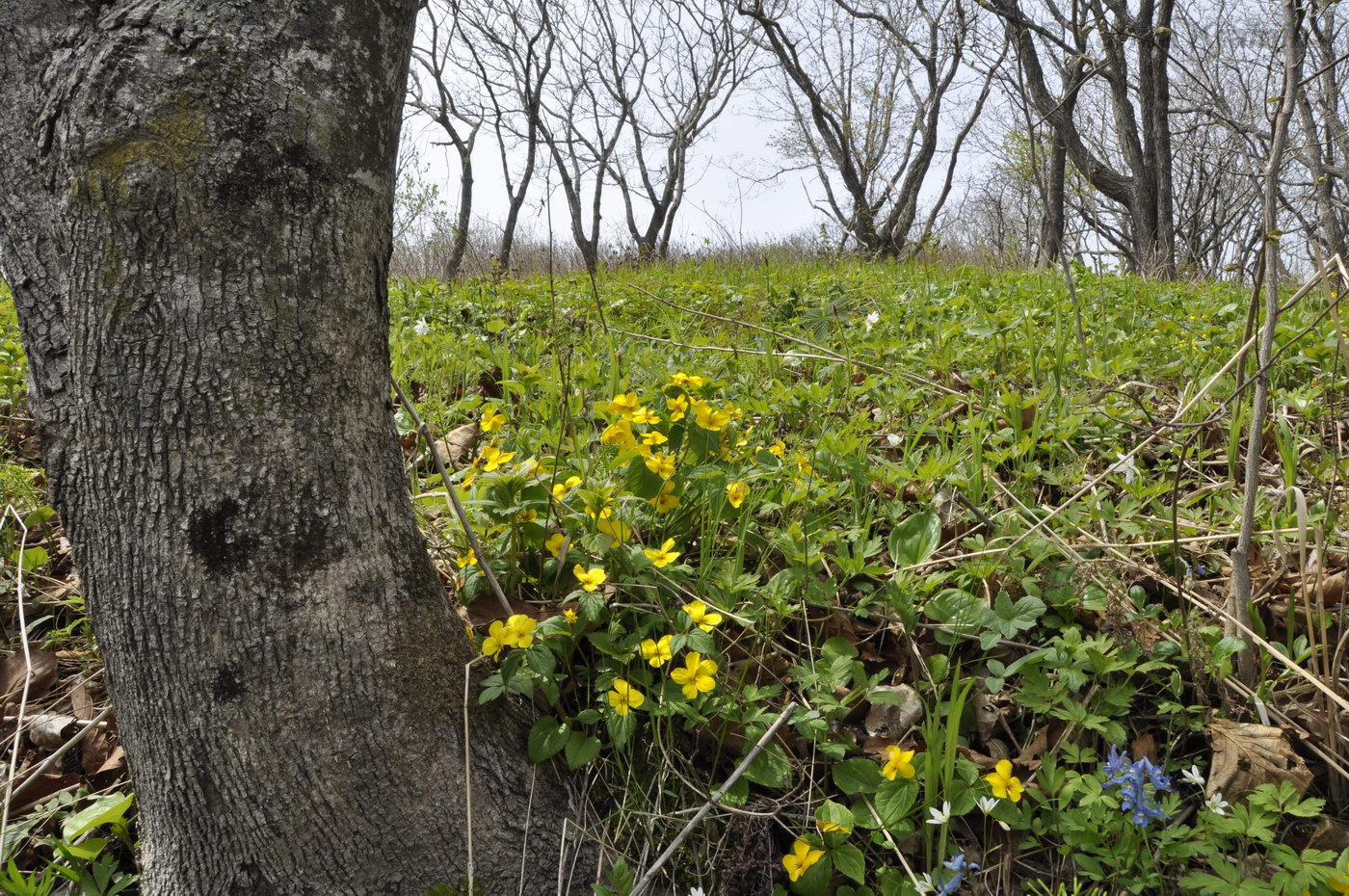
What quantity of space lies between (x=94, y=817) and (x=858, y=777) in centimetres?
122

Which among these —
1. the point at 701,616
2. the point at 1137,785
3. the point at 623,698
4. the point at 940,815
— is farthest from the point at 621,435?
the point at 1137,785

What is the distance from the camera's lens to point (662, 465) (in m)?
1.52

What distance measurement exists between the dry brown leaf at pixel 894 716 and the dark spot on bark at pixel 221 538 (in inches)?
40.7

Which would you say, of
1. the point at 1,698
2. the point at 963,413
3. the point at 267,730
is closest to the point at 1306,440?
the point at 963,413

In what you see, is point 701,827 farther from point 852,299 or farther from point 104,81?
point 852,299

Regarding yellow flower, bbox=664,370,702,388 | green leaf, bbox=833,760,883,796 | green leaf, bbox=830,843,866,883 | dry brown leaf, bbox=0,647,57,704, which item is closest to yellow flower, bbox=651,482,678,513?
yellow flower, bbox=664,370,702,388

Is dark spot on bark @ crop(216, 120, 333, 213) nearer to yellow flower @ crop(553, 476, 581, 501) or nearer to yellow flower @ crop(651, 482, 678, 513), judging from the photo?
yellow flower @ crop(553, 476, 581, 501)

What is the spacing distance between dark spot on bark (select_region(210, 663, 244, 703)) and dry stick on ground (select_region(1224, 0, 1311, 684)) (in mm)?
1549

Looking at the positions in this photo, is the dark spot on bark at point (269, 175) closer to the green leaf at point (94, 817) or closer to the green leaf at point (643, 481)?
the green leaf at point (643, 481)

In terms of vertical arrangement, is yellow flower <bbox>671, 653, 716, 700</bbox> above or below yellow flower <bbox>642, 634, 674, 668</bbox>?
below

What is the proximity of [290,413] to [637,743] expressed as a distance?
0.78 metres

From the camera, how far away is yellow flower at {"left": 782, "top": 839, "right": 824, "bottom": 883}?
1196 millimetres

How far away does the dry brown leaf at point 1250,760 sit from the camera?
1.25m

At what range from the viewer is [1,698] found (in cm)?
155
